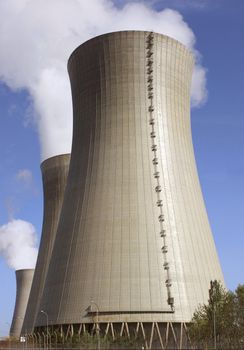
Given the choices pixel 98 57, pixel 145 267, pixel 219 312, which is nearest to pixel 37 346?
pixel 145 267

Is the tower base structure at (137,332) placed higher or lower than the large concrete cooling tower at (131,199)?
lower

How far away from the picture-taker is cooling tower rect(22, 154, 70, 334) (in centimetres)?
4034

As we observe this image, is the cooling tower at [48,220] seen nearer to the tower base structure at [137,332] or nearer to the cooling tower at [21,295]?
the tower base structure at [137,332]

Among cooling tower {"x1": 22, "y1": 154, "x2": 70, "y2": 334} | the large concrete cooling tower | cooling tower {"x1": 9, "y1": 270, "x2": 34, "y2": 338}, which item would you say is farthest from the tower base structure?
cooling tower {"x1": 9, "y1": 270, "x2": 34, "y2": 338}

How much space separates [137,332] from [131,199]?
18.6 ft

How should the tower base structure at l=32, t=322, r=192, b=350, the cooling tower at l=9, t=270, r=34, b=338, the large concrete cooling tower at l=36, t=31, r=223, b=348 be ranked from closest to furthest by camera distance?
the tower base structure at l=32, t=322, r=192, b=350, the large concrete cooling tower at l=36, t=31, r=223, b=348, the cooling tower at l=9, t=270, r=34, b=338

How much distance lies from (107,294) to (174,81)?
1066 centimetres

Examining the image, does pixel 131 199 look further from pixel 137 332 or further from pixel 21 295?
pixel 21 295

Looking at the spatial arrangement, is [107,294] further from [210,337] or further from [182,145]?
[182,145]

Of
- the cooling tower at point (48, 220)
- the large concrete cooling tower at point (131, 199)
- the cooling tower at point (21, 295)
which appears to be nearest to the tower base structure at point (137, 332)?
the large concrete cooling tower at point (131, 199)

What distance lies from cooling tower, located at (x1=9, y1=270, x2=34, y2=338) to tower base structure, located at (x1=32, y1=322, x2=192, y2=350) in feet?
103

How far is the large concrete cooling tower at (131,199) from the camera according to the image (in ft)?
82.6

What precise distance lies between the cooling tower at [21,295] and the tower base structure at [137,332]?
103ft

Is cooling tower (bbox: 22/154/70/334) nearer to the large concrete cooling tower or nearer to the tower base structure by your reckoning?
the large concrete cooling tower
